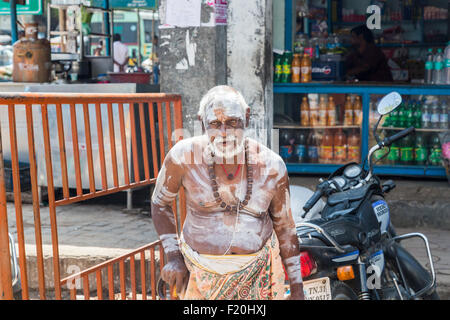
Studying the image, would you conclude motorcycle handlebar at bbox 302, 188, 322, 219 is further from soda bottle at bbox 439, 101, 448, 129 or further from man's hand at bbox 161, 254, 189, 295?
soda bottle at bbox 439, 101, 448, 129

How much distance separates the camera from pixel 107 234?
17.4 ft

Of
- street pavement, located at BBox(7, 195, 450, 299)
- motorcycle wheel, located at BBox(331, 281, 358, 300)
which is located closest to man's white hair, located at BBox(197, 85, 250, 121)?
motorcycle wheel, located at BBox(331, 281, 358, 300)

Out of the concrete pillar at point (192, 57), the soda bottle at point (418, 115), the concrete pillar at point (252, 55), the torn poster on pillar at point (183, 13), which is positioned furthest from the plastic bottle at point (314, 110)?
the torn poster on pillar at point (183, 13)

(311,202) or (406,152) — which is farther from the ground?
(311,202)

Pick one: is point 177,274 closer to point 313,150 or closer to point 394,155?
point 313,150

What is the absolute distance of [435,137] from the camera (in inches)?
252

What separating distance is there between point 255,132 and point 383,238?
1.74 meters

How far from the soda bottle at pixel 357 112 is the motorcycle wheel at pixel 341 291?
3.61 metres

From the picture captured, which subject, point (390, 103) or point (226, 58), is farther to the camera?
point (226, 58)

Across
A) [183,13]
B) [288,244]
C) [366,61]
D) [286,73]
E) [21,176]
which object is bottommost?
[21,176]

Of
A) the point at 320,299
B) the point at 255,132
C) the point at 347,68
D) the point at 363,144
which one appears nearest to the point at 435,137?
the point at 363,144

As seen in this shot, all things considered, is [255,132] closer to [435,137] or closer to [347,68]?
[435,137]

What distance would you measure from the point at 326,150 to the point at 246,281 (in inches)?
167

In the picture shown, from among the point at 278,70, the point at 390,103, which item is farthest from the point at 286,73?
the point at 390,103
